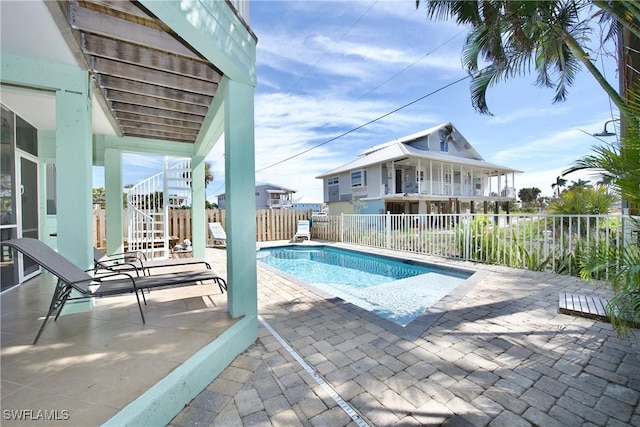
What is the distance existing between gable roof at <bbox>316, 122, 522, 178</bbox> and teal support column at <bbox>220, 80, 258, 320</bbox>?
15377 millimetres

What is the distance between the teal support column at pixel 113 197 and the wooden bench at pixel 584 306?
811 centimetres

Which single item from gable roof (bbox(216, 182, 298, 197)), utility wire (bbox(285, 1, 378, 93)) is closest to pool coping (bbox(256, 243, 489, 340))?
utility wire (bbox(285, 1, 378, 93))

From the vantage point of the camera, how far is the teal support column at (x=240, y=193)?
2848 millimetres

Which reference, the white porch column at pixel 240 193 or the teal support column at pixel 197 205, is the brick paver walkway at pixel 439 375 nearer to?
the white porch column at pixel 240 193

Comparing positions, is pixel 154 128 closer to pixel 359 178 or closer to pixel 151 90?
pixel 151 90

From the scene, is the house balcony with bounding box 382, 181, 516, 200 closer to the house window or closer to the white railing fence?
the house window

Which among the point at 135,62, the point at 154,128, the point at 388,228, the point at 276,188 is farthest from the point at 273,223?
the point at 276,188

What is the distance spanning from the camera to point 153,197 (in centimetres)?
750

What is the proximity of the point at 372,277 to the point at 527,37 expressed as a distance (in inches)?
237

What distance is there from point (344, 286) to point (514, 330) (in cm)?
367

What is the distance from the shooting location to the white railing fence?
5145mm

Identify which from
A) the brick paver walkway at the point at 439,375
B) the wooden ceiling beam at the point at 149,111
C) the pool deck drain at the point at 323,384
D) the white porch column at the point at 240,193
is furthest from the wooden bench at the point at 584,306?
the wooden ceiling beam at the point at 149,111

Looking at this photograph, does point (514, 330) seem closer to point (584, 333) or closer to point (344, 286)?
point (584, 333)

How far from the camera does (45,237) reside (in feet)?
18.1
